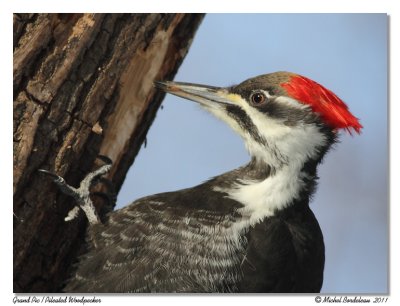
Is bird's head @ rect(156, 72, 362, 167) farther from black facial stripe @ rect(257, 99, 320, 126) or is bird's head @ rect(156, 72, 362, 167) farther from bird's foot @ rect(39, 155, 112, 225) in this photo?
bird's foot @ rect(39, 155, 112, 225)

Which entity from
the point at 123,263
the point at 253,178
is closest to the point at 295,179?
the point at 253,178

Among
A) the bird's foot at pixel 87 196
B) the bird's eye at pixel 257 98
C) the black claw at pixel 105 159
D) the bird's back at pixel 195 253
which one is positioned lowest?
the bird's back at pixel 195 253

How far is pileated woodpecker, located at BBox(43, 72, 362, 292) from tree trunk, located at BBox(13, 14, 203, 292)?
108mm

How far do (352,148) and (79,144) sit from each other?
1288mm

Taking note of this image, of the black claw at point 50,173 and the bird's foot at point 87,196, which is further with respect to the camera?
the bird's foot at point 87,196

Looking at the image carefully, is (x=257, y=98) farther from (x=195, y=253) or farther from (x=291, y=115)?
(x=195, y=253)

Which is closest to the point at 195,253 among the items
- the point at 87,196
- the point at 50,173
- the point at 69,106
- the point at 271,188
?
the point at 271,188

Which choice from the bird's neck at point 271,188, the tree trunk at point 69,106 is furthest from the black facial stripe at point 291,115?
the tree trunk at point 69,106

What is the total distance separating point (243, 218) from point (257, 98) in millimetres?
564

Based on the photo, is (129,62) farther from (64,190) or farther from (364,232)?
(364,232)

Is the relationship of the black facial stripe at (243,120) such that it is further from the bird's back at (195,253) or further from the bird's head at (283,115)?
the bird's back at (195,253)

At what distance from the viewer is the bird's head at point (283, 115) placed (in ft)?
8.39

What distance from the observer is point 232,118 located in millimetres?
2672
